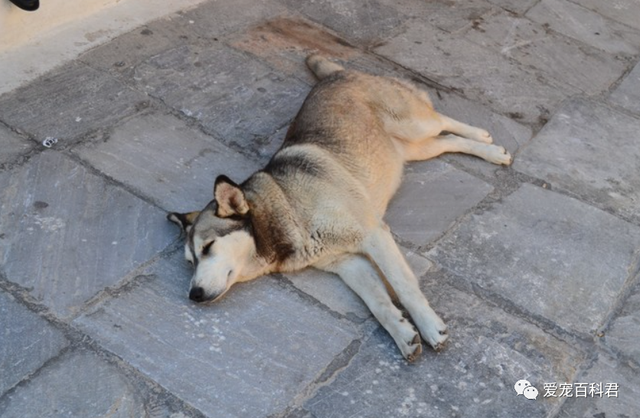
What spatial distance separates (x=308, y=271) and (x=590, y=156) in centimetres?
238

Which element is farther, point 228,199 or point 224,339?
point 228,199

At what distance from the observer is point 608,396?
157 inches

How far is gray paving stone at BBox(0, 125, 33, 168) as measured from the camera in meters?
5.11

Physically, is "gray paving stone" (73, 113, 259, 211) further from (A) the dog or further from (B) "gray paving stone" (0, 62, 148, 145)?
(A) the dog

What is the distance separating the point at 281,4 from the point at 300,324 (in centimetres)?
379

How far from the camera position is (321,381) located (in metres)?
3.92

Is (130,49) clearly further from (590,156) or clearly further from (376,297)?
(590,156)

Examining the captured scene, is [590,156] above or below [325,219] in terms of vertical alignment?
below

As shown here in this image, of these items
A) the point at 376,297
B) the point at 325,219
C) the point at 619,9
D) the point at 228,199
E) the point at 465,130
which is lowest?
Result: the point at 619,9

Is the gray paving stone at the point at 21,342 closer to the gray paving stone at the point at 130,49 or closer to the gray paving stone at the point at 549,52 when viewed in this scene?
the gray paving stone at the point at 130,49

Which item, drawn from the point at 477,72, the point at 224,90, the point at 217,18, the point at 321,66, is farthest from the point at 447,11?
the point at 224,90

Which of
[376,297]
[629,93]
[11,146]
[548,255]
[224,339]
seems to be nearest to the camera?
[224,339]

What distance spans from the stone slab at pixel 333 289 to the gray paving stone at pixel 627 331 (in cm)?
101

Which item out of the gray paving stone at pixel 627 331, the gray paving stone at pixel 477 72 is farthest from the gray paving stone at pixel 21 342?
the gray paving stone at pixel 477 72
